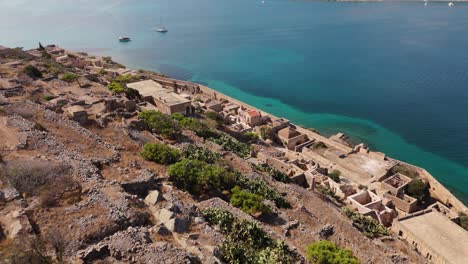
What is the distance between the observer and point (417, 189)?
34.1 m

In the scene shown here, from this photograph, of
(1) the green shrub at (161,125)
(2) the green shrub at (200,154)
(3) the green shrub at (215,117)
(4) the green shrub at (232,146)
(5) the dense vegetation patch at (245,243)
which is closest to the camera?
(5) the dense vegetation patch at (245,243)

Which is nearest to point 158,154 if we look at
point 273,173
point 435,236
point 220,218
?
point 220,218

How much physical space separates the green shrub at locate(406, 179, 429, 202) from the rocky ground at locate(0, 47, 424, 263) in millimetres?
11781

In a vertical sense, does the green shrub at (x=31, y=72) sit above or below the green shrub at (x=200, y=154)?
above

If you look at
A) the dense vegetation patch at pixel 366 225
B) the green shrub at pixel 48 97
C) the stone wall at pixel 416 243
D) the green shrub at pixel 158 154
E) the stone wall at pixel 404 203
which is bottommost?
the stone wall at pixel 404 203

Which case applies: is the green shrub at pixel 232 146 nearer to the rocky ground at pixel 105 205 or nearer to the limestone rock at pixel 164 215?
the rocky ground at pixel 105 205

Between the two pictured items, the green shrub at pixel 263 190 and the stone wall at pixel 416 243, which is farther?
the stone wall at pixel 416 243

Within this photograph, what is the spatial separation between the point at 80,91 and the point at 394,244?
113 feet

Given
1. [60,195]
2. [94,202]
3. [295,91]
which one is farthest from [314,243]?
[295,91]

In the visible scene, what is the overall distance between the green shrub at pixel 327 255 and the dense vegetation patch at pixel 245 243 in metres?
1.11

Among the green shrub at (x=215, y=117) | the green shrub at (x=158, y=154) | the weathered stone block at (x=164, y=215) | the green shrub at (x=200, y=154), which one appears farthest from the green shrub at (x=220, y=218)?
the green shrub at (x=215, y=117)

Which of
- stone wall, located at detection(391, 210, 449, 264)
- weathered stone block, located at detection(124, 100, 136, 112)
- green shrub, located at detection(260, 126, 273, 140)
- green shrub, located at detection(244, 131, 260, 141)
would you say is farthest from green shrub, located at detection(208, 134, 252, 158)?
stone wall, located at detection(391, 210, 449, 264)

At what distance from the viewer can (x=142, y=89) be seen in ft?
156

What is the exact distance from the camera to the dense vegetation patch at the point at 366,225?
24016 millimetres
